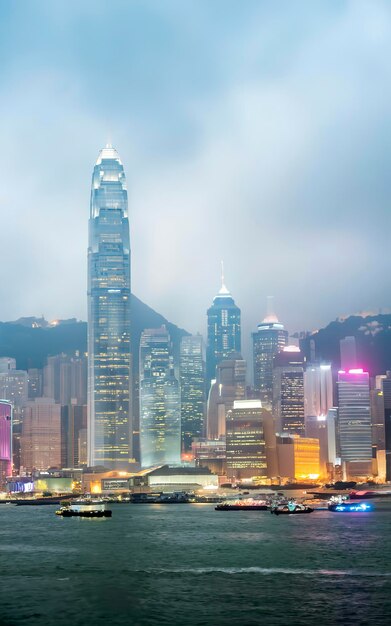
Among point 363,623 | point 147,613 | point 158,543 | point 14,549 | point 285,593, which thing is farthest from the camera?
point 158,543

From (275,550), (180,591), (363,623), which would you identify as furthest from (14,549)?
(363,623)

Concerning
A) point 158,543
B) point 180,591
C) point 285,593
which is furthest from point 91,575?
point 158,543

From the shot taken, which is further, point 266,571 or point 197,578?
point 266,571

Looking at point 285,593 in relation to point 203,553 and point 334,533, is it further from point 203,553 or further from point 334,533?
point 334,533

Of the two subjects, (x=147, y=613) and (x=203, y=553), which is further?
(x=203, y=553)

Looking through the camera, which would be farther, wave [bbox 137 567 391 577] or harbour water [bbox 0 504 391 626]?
wave [bbox 137 567 391 577]

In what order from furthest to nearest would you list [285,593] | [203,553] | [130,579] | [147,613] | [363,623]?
[203,553], [130,579], [285,593], [147,613], [363,623]

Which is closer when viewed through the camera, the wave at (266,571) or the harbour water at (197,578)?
the harbour water at (197,578)
